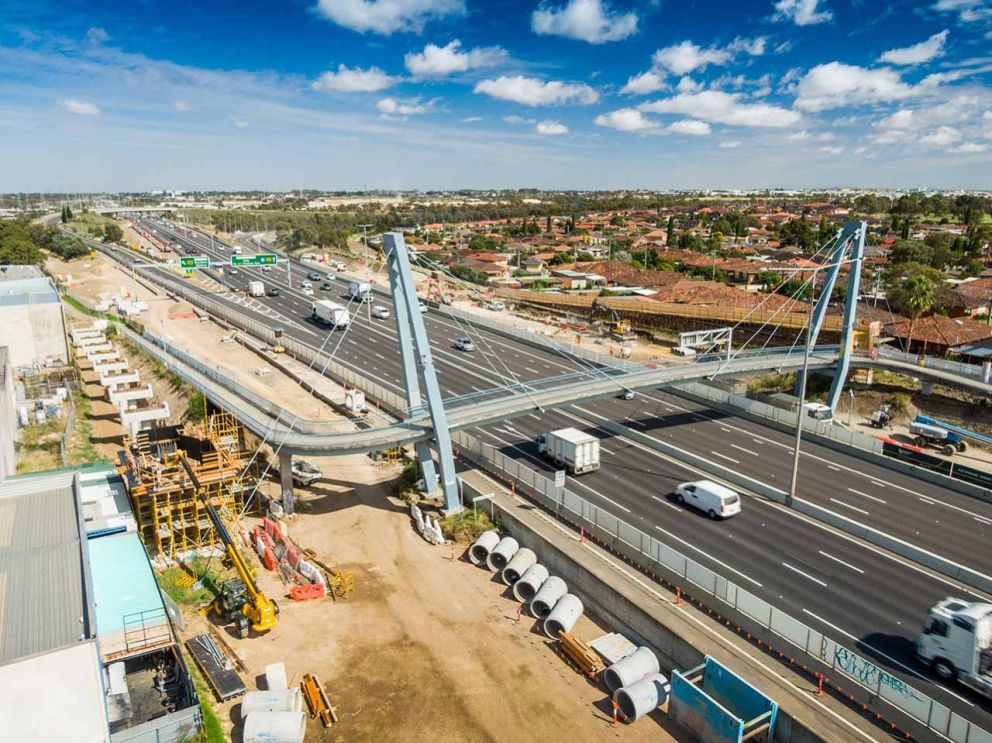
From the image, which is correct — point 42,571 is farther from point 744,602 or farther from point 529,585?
point 744,602

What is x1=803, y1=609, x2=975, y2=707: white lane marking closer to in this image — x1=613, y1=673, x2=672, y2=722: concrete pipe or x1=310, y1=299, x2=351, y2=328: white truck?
x1=613, y1=673, x2=672, y2=722: concrete pipe

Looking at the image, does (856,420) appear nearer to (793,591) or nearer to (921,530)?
(921,530)

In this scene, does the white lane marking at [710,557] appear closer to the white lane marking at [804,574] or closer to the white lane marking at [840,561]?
the white lane marking at [804,574]

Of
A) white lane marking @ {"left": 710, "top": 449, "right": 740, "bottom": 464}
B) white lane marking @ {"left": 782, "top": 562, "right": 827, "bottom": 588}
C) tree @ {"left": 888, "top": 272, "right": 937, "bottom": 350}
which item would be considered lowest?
white lane marking @ {"left": 782, "top": 562, "right": 827, "bottom": 588}

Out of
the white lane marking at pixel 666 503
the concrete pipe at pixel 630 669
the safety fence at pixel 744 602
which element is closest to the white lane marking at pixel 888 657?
the safety fence at pixel 744 602

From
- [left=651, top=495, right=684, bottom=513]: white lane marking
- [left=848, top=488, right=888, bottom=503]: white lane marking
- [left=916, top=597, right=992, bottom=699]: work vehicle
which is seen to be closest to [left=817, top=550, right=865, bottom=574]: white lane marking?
[left=916, top=597, right=992, bottom=699]: work vehicle

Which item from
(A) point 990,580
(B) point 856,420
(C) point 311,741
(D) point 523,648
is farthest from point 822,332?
(C) point 311,741
